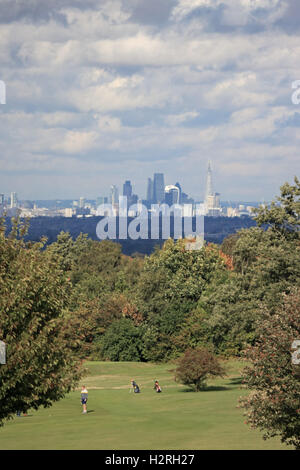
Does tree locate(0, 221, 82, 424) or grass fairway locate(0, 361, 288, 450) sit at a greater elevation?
tree locate(0, 221, 82, 424)

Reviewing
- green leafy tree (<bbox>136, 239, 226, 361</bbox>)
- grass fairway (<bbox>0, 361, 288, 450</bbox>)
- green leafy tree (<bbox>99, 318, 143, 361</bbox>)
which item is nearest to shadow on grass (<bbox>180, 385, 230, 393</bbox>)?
grass fairway (<bbox>0, 361, 288, 450</bbox>)

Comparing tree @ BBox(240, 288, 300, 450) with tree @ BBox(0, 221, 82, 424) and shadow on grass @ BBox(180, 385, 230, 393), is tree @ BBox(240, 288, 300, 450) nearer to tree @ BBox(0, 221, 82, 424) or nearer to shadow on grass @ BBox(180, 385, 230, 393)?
tree @ BBox(0, 221, 82, 424)

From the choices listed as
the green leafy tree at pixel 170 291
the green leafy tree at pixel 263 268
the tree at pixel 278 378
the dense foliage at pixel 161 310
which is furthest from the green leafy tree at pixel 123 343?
the tree at pixel 278 378

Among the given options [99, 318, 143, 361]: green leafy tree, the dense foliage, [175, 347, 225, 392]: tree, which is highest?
the dense foliage

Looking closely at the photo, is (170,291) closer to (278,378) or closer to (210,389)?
(210,389)

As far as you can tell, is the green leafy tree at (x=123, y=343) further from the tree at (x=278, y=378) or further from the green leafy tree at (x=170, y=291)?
the tree at (x=278, y=378)

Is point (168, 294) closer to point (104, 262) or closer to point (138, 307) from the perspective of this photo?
point (138, 307)
